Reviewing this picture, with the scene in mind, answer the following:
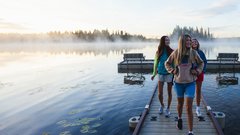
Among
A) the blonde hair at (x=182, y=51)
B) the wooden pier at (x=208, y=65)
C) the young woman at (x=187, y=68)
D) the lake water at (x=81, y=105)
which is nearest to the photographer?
the blonde hair at (x=182, y=51)

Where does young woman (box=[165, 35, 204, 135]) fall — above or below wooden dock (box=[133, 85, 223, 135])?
above

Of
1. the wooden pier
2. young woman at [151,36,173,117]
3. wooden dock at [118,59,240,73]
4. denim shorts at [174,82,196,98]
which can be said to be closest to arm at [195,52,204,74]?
denim shorts at [174,82,196,98]

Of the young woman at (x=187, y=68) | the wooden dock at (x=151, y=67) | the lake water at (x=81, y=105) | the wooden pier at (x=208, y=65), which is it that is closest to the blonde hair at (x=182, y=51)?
the young woman at (x=187, y=68)

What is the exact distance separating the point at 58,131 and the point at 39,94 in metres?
9.37

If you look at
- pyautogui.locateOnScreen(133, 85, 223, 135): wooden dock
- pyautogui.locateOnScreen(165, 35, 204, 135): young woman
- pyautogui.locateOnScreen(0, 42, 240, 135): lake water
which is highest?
pyautogui.locateOnScreen(165, 35, 204, 135): young woman

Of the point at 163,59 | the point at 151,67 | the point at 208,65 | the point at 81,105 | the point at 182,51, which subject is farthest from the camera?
the point at 151,67

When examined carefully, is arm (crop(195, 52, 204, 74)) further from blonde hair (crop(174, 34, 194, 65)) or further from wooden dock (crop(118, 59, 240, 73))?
wooden dock (crop(118, 59, 240, 73))

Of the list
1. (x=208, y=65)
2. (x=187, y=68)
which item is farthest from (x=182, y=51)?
(x=208, y=65)

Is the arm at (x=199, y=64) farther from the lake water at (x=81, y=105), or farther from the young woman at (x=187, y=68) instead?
the lake water at (x=81, y=105)

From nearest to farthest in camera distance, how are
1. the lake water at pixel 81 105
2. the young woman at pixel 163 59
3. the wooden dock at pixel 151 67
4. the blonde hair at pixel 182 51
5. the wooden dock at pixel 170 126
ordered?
the blonde hair at pixel 182 51 → the wooden dock at pixel 170 126 → the young woman at pixel 163 59 → the lake water at pixel 81 105 → the wooden dock at pixel 151 67

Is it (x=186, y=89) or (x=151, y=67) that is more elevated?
(x=186, y=89)

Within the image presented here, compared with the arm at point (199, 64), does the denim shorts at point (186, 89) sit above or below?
below

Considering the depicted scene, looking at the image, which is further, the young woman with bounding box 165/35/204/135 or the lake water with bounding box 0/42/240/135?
the lake water with bounding box 0/42/240/135

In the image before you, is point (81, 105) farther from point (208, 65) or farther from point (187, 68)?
point (208, 65)
